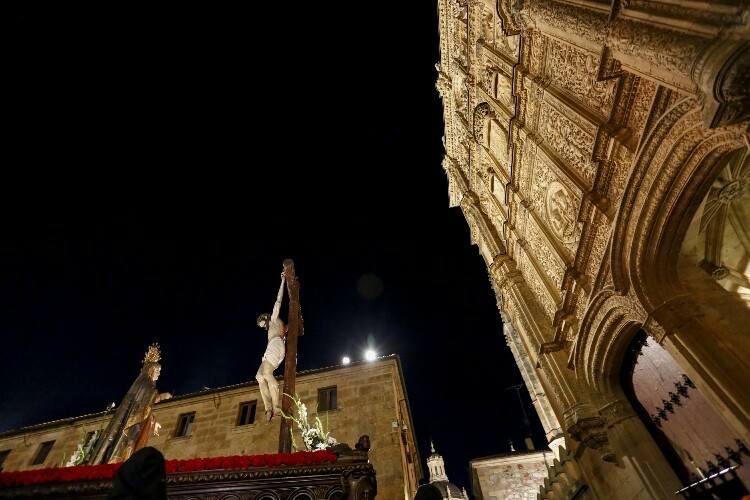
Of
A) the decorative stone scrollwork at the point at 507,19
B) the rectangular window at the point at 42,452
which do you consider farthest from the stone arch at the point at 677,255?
the rectangular window at the point at 42,452

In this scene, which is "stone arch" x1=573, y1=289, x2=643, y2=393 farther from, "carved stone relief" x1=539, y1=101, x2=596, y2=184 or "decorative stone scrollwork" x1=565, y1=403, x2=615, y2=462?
"carved stone relief" x1=539, y1=101, x2=596, y2=184

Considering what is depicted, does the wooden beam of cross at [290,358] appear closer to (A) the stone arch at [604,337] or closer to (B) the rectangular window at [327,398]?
(A) the stone arch at [604,337]

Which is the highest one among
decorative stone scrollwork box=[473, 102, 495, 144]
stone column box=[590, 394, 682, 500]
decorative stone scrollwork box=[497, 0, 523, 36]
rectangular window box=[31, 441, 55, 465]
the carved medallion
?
decorative stone scrollwork box=[473, 102, 495, 144]

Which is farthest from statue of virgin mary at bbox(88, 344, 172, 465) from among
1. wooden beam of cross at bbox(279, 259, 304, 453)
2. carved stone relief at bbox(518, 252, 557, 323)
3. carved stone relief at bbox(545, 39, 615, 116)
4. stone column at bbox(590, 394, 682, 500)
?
carved stone relief at bbox(545, 39, 615, 116)

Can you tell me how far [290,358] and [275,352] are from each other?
1.44 ft

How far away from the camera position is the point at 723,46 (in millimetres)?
3471

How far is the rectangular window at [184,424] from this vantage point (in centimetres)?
1641

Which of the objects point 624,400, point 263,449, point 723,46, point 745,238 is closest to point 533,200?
point 745,238

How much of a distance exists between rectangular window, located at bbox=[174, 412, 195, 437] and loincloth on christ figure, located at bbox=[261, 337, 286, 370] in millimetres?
12249

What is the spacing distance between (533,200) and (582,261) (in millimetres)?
2878

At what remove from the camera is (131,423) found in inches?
274

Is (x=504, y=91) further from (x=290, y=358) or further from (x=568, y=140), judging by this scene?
(x=290, y=358)

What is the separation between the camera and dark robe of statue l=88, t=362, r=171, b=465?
648 centimetres

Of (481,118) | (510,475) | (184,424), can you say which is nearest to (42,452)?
(184,424)
